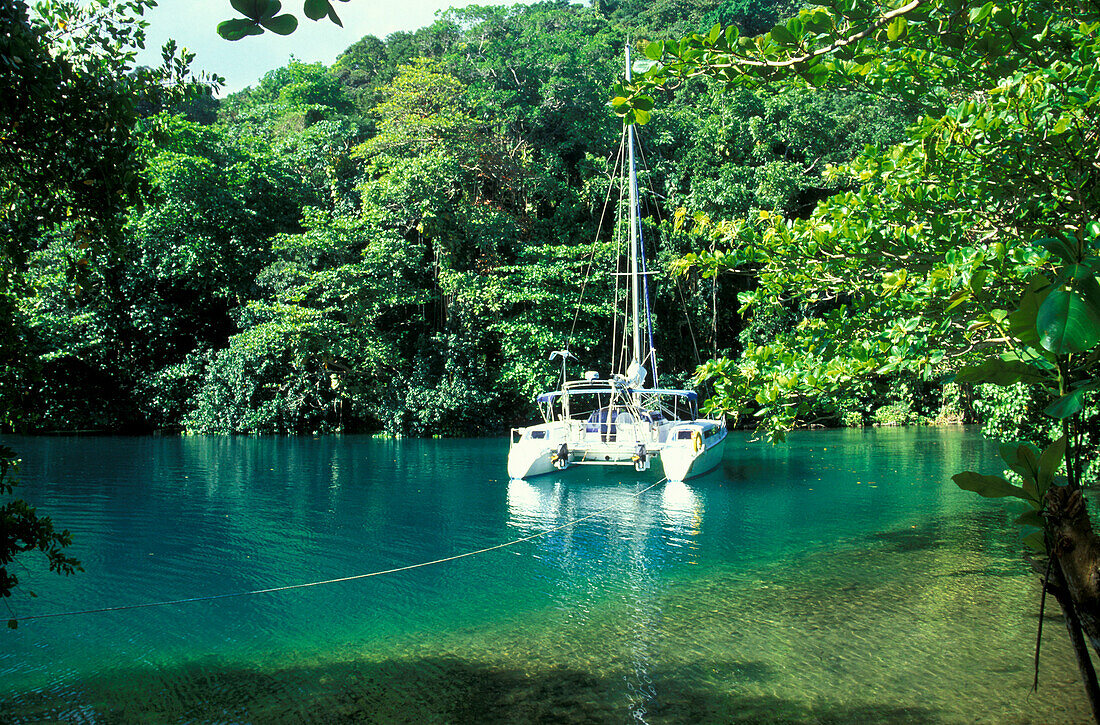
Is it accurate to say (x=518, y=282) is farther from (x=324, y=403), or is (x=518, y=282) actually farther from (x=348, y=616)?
(x=348, y=616)

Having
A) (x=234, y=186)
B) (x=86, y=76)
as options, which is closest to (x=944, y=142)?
(x=86, y=76)

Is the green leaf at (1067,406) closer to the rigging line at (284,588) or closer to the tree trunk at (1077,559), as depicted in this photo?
the tree trunk at (1077,559)

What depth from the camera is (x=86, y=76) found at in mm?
3705

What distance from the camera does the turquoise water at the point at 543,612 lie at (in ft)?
16.0

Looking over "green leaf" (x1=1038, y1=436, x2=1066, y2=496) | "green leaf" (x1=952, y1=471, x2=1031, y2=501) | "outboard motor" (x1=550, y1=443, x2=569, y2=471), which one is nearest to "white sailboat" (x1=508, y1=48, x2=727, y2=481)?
"outboard motor" (x1=550, y1=443, x2=569, y2=471)

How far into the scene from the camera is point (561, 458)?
588 inches

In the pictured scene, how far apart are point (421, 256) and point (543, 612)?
1984cm

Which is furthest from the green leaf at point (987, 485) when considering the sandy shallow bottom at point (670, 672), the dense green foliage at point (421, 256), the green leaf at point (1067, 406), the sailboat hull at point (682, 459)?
the dense green foliage at point (421, 256)

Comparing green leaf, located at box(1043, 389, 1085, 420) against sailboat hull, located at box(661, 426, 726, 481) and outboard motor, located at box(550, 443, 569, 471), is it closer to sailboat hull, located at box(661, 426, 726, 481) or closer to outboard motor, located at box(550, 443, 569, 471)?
sailboat hull, located at box(661, 426, 726, 481)

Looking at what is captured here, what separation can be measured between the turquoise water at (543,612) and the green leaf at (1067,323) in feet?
13.0

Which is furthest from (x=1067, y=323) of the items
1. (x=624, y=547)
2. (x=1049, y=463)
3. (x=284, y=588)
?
(x=624, y=547)

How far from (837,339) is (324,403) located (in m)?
24.1

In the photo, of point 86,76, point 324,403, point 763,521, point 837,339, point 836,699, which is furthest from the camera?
point 324,403

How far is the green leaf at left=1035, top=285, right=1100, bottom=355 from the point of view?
4.17ft
